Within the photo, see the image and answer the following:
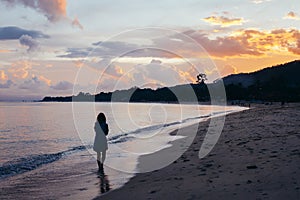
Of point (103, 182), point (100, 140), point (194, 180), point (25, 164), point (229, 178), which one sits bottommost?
point (25, 164)

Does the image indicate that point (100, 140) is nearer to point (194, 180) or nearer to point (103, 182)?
point (103, 182)

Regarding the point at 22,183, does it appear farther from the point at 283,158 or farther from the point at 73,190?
the point at 283,158

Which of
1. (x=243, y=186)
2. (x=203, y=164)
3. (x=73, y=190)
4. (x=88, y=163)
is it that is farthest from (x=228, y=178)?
(x=88, y=163)

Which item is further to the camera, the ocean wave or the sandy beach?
the ocean wave

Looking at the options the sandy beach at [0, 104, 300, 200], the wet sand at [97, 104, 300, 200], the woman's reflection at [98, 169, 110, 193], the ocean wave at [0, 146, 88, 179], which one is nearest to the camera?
the wet sand at [97, 104, 300, 200]

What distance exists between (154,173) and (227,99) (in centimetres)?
16836

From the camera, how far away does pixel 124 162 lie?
17.0 m

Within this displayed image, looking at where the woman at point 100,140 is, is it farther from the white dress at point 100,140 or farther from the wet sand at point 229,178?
the wet sand at point 229,178

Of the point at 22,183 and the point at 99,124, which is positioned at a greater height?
the point at 99,124

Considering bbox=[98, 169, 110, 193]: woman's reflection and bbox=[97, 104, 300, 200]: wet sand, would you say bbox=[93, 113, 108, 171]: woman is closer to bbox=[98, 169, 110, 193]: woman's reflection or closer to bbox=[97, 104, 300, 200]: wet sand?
bbox=[98, 169, 110, 193]: woman's reflection

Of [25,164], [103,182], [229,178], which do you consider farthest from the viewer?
[25,164]

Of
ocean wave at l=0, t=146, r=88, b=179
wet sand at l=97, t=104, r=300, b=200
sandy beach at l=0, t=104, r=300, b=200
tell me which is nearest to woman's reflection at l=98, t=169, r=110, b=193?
sandy beach at l=0, t=104, r=300, b=200

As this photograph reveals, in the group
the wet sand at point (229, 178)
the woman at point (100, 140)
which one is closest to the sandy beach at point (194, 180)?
the wet sand at point (229, 178)

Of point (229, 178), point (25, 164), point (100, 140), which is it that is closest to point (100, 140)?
point (100, 140)
